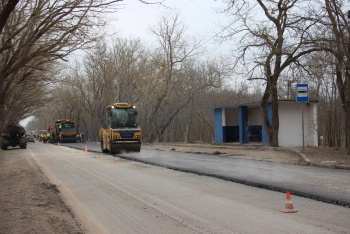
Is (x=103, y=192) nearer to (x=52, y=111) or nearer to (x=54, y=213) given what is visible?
(x=54, y=213)

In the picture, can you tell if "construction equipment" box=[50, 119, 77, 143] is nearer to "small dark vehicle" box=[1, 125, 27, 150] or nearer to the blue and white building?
"small dark vehicle" box=[1, 125, 27, 150]

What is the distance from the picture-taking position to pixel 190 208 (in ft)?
28.0

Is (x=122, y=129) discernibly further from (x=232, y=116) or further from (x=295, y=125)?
(x=232, y=116)

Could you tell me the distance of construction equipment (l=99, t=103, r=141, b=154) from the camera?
82.3 ft

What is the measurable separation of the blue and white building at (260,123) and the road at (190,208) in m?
15.6

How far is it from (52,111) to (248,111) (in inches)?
3283

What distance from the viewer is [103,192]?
11.1 metres

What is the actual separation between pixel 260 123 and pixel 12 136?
2580 cm

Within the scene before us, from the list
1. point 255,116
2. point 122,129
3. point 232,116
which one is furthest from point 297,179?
point 232,116

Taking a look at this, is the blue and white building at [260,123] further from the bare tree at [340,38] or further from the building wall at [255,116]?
the bare tree at [340,38]

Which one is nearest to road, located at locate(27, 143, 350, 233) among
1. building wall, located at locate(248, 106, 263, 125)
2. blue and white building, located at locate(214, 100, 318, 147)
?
blue and white building, located at locate(214, 100, 318, 147)

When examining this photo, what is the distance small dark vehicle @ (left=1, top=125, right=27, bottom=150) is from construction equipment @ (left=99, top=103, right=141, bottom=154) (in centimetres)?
1924

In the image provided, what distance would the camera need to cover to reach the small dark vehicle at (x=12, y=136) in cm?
4081

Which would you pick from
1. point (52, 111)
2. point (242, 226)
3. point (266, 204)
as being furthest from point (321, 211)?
point (52, 111)
